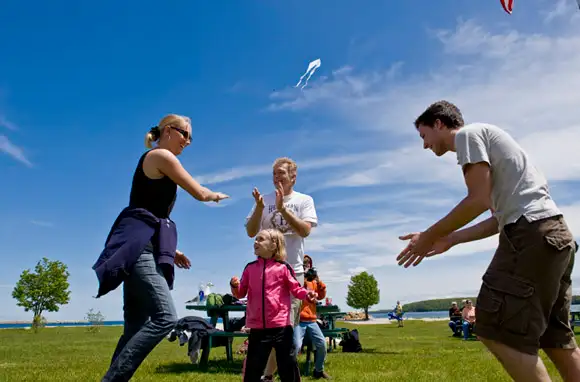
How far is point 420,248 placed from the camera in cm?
335

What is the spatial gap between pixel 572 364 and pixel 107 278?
10.3 ft

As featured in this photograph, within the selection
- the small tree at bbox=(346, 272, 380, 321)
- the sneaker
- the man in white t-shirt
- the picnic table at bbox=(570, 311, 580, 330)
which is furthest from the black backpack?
the small tree at bbox=(346, 272, 380, 321)

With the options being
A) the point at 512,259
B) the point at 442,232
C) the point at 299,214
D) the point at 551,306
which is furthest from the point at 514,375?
the point at 299,214

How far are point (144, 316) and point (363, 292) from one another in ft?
269

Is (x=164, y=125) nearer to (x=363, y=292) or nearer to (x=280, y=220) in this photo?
(x=280, y=220)

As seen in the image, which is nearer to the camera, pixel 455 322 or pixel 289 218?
pixel 289 218

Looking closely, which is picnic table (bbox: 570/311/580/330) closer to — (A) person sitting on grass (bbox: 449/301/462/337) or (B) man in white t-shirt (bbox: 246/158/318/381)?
(A) person sitting on grass (bbox: 449/301/462/337)

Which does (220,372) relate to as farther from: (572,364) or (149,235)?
(572,364)

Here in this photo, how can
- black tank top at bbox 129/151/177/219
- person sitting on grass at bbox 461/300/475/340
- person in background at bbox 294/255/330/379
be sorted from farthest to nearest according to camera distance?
person sitting on grass at bbox 461/300/475/340 < person in background at bbox 294/255/330/379 < black tank top at bbox 129/151/177/219

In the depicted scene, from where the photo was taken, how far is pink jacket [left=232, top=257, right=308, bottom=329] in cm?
515

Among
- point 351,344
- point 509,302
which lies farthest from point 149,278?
point 351,344

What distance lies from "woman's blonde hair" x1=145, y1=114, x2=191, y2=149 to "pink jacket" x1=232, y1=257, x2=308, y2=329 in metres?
1.66

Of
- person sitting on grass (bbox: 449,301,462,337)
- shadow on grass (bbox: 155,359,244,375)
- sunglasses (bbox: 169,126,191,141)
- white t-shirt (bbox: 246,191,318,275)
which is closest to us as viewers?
sunglasses (bbox: 169,126,191,141)

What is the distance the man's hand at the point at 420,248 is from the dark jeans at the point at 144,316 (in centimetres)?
180
